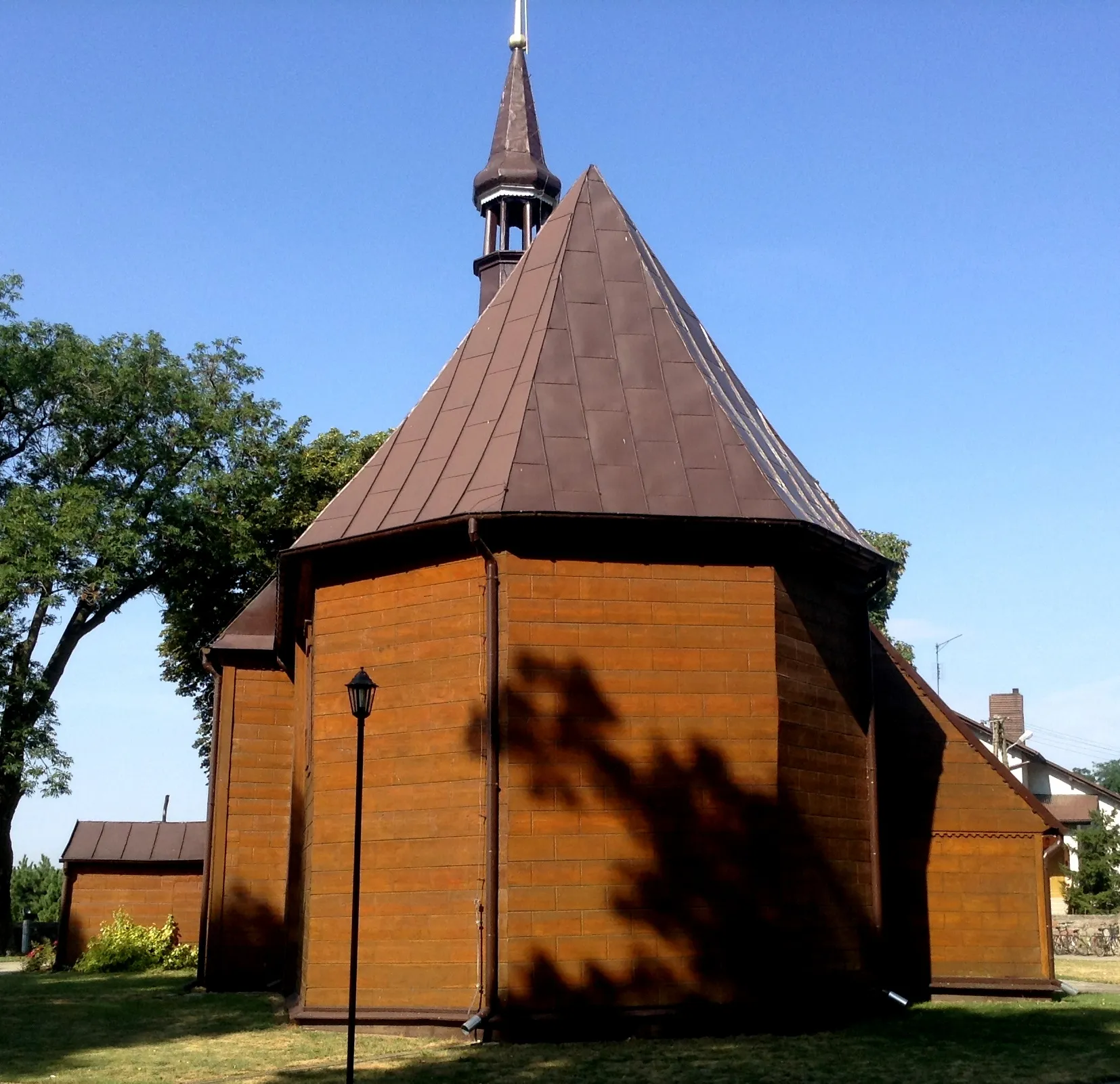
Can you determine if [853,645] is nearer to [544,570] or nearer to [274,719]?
[544,570]

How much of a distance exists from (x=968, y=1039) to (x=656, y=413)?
7.55 m

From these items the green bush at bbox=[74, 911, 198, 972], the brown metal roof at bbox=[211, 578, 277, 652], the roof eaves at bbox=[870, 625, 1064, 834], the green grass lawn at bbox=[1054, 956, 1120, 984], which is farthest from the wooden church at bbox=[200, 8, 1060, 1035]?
the green bush at bbox=[74, 911, 198, 972]

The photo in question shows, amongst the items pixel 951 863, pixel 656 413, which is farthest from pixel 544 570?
pixel 951 863

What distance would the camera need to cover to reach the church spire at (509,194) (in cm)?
2811

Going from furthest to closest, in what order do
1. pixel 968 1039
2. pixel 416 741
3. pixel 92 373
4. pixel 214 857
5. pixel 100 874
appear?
pixel 92 373, pixel 100 874, pixel 214 857, pixel 416 741, pixel 968 1039

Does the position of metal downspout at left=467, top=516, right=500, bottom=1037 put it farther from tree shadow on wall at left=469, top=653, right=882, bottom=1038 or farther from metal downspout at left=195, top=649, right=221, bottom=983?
metal downspout at left=195, top=649, right=221, bottom=983

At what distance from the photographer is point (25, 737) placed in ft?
101

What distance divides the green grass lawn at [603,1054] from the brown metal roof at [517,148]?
18.1m

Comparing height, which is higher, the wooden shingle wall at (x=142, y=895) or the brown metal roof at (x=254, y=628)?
the brown metal roof at (x=254, y=628)

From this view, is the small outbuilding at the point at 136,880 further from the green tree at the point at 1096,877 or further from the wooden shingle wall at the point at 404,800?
the green tree at the point at 1096,877

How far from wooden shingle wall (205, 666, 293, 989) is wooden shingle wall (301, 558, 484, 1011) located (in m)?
7.27

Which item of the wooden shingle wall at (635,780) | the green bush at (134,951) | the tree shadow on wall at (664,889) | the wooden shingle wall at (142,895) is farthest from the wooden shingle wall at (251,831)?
the wooden shingle wall at (635,780)

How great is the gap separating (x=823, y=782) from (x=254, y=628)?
11.5 meters

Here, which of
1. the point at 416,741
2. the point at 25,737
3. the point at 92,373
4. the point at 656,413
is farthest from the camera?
the point at 92,373
